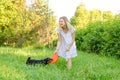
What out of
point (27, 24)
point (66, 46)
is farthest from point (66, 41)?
point (27, 24)

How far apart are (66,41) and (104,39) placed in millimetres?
4824

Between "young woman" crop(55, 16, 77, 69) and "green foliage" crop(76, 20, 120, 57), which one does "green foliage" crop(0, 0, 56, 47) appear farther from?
"young woman" crop(55, 16, 77, 69)

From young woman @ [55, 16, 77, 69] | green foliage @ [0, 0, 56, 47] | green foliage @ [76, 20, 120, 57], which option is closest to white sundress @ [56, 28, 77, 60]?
young woman @ [55, 16, 77, 69]

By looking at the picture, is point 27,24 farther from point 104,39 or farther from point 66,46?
point 66,46

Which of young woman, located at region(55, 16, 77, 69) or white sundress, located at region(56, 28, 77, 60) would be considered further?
white sundress, located at region(56, 28, 77, 60)

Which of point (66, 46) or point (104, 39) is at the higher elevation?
point (66, 46)

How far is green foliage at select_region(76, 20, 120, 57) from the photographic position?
1374cm

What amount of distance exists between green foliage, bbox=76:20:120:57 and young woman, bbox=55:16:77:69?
3.60 m

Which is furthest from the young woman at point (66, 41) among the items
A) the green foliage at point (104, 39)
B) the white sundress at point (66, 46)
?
the green foliage at point (104, 39)

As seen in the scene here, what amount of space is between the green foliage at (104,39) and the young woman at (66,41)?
3.60 metres

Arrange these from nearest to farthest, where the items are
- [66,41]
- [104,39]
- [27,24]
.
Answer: [66,41]
[104,39]
[27,24]

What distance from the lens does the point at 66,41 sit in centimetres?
1020

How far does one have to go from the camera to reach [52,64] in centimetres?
1017

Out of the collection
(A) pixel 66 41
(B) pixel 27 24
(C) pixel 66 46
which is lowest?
(B) pixel 27 24
